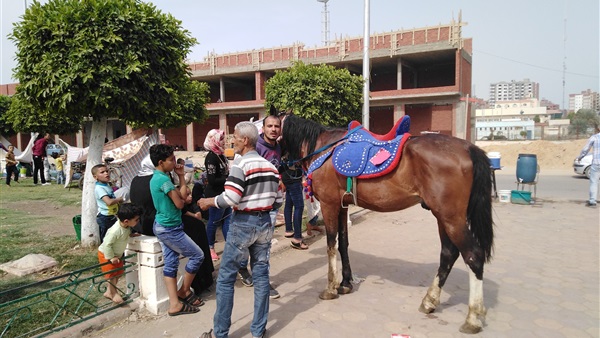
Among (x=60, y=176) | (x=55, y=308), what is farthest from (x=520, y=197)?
(x=60, y=176)

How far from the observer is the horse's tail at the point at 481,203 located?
333 centimetres

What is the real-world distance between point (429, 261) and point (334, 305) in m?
1.97

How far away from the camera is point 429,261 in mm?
5148

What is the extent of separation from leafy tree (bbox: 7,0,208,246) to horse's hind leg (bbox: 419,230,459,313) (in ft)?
13.6

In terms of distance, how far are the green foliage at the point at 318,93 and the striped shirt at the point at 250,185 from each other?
634cm

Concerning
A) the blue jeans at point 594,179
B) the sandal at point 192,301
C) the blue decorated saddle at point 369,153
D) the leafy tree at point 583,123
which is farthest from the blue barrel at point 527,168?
the leafy tree at point 583,123

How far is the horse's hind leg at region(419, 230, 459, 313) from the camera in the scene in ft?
11.9

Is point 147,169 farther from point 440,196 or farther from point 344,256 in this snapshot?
point 440,196

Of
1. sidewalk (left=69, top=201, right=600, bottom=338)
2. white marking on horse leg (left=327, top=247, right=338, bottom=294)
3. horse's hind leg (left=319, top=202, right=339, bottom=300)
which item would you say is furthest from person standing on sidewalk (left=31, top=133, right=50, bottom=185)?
white marking on horse leg (left=327, top=247, right=338, bottom=294)

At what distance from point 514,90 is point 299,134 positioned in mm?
182629

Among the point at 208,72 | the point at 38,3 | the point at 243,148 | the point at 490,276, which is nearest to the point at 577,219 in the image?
the point at 490,276

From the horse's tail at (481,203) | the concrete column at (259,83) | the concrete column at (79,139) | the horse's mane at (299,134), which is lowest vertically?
the horse's tail at (481,203)

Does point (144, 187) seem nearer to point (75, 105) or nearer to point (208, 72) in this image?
point (75, 105)

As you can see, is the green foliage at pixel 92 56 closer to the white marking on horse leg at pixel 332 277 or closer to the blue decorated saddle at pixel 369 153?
the blue decorated saddle at pixel 369 153
